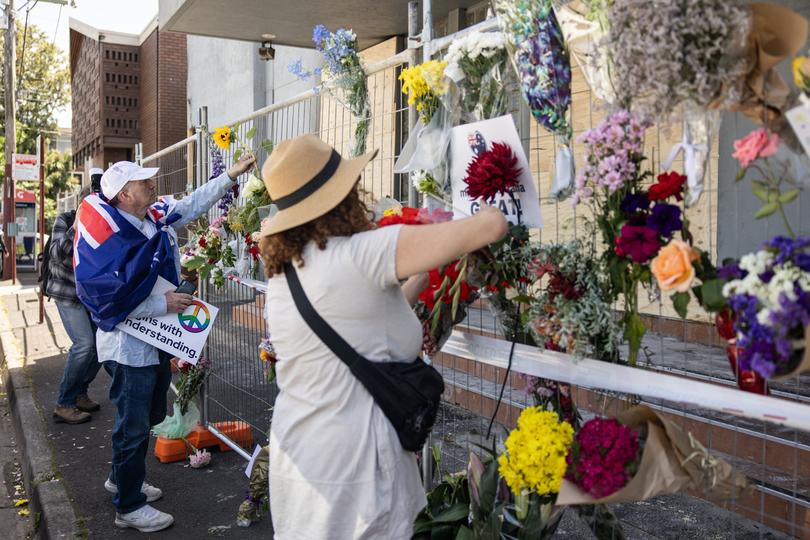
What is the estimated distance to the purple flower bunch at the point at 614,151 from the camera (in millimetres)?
1914

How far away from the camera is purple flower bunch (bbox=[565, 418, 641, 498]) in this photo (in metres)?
1.94

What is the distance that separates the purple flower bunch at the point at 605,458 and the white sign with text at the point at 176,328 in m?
2.61

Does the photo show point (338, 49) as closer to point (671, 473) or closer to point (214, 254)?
point (214, 254)

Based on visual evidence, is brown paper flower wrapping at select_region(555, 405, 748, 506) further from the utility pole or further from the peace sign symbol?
the utility pole

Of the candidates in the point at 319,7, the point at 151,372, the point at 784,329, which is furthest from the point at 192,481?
the point at 319,7

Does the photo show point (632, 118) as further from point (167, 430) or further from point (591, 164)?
point (167, 430)

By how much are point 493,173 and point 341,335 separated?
71 cm

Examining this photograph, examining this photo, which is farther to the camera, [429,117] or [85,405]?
[85,405]

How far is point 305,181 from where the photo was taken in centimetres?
221

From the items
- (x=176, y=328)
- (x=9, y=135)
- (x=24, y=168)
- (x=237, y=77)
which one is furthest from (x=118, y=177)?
(x=9, y=135)

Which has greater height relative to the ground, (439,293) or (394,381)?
(439,293)

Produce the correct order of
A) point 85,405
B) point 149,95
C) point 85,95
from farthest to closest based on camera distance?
point 85,95 → point 149,95 → point 85,405

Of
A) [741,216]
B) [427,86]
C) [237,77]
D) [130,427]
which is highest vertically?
[237,77]

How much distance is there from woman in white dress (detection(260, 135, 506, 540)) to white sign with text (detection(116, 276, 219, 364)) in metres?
1.85
